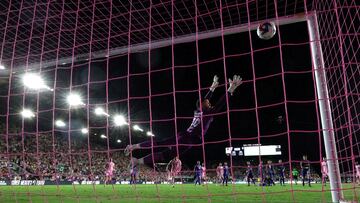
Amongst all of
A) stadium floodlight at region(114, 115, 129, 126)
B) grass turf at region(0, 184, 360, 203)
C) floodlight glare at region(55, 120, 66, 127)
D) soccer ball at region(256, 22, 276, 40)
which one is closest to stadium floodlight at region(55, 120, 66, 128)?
floodlight glare at region(55, 120, 66, 127)

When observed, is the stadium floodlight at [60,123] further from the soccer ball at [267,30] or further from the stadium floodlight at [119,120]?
the soccer ball at [267,30]

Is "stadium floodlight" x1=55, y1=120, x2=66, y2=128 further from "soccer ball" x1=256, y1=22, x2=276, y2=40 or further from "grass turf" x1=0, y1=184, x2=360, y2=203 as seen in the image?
"soccer ball" x1=256, y1=22, x2=276, y2=40

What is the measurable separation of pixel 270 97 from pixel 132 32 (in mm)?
20274

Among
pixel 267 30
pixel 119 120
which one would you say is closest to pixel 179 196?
pixel 119 120

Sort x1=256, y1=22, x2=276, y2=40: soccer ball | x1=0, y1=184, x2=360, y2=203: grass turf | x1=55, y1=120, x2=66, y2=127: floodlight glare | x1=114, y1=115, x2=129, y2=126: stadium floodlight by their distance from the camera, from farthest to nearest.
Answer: x1=55, y1=120, x2=66, y2=127: floodlight glare, x1=114, y1=115, x2=129, y2=126: stadium floodlight, x1=0, y1=184, x2=360, y2=203: grass turf, x1=256, y1=22, x2=276, y2=40: soccer ball

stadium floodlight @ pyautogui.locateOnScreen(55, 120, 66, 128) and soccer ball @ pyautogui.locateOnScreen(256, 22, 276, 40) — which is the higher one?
stadium floodlight @ pyautogui.locateOnScreen(55, 120, 66, 128)

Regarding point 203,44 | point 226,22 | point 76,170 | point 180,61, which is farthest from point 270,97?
point 226,22

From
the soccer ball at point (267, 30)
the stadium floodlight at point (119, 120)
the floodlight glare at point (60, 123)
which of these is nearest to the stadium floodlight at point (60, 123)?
the floodlight glare at point (60, 123)

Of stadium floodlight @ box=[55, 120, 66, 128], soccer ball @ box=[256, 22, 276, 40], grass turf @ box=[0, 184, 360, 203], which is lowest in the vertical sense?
grass turf @ box=[0, 184, 360, 203]

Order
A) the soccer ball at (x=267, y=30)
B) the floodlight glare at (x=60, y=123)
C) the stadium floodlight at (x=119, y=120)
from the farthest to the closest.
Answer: the floodlight glare at (x=60, y=123)
the stadium floodlight at (x=119, y=120)
the soccer ball at (x=267, y=30)

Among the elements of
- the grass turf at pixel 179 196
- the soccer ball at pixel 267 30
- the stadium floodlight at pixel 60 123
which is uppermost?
the stadium floodlight at pixel 60 123

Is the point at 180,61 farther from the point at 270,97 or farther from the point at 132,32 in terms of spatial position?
the point at 270,97

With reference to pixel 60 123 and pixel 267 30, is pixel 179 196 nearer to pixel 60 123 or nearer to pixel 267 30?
pixel 267 30

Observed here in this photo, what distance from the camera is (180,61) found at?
1789 centimetres
